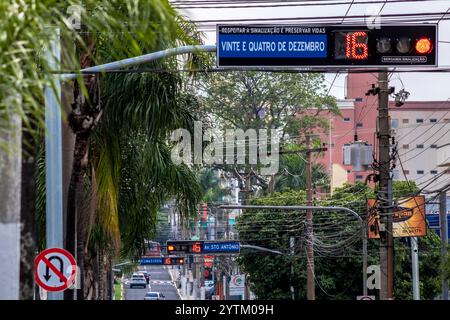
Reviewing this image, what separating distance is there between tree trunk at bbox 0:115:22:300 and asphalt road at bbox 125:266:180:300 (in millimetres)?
68387

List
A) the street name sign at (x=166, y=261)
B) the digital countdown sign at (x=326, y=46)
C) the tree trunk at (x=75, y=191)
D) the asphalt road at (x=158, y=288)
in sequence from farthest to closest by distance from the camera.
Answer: the asphalt road at (x=158, y=288), the street name sign at (x=166, y=261), the tree trunk at (x=75, y=191), the digital countdown sign at (x=326, y=46)

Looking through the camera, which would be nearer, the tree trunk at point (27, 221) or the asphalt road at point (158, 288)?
the tree trunk at point (27, 221)

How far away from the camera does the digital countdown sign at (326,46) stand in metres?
16.4

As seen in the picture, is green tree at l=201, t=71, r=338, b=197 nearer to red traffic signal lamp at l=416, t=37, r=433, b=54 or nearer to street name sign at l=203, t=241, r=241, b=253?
street name sign at l=203, t=241, r=241, b=253

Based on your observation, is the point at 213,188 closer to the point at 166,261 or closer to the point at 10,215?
the point at 166,261

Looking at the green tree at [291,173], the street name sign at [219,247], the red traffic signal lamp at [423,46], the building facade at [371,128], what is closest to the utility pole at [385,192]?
the red traffic signal lamp at [423,46]

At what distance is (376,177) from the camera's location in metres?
28.5

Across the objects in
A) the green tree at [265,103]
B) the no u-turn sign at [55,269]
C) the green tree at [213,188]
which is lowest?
the no u-turn sign at [55,269]

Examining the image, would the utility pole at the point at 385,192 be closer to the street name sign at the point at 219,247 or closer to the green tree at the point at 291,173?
the street name sign at the point at 219,247

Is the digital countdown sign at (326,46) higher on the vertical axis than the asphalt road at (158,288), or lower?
higher

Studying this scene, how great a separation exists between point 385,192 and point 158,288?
255 ft

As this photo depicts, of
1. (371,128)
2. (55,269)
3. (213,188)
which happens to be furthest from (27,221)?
(371,128)

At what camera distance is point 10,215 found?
995cm

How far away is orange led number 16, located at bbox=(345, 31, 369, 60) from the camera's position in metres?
16.6
